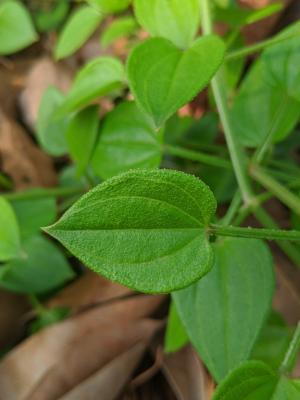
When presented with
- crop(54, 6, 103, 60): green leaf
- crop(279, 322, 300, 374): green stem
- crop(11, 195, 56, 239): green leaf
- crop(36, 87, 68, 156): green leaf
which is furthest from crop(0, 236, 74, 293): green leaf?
crop(279, 322, 300, 374): green stem

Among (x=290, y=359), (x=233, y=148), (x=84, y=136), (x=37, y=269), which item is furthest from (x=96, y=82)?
(x=290, y=359)

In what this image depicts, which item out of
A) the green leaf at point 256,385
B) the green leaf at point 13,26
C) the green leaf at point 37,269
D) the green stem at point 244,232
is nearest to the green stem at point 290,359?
the green leaf at point 256,385

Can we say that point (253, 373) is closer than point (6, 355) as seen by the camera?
Yes

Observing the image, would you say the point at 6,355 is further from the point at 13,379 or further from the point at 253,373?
the point at 253,373

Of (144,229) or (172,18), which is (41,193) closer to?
(172,18)

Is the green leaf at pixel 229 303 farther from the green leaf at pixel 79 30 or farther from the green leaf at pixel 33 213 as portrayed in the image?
the green leaf at pixel 79 30

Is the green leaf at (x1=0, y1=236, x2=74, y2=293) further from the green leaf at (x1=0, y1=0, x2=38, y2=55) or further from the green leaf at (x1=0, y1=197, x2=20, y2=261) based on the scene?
the green leaf at (x1=0, y1=0, x2=38, y2=55)

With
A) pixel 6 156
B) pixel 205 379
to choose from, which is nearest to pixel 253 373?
pixel 205 379
